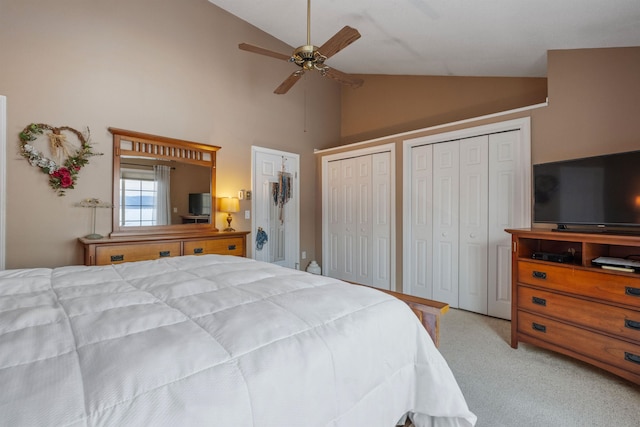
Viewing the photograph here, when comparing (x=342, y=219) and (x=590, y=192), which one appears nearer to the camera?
(x=590, y=192)

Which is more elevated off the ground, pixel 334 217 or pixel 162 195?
pixel 162 195

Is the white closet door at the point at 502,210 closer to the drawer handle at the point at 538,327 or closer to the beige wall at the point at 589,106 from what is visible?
the beige wall at the point at 589,106

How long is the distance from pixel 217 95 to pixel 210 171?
3.33ft

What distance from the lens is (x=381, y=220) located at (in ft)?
14.5

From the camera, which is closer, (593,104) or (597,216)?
(597,216)

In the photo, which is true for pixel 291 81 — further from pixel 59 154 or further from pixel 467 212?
pixel 467 212

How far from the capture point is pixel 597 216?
7.79ft

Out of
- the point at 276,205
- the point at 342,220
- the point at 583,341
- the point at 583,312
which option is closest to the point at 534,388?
the point at 583,341

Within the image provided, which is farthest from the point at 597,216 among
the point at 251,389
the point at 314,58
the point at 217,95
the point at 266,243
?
the point at 217,95

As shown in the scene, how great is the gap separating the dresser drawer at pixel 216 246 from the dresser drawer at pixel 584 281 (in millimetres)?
2954

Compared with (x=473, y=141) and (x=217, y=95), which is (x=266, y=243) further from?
(x=473, y=141)

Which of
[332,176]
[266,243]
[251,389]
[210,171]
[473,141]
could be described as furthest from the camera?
[332,176]

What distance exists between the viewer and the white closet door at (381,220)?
434 centimetres

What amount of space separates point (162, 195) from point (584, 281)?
13.2 feet
